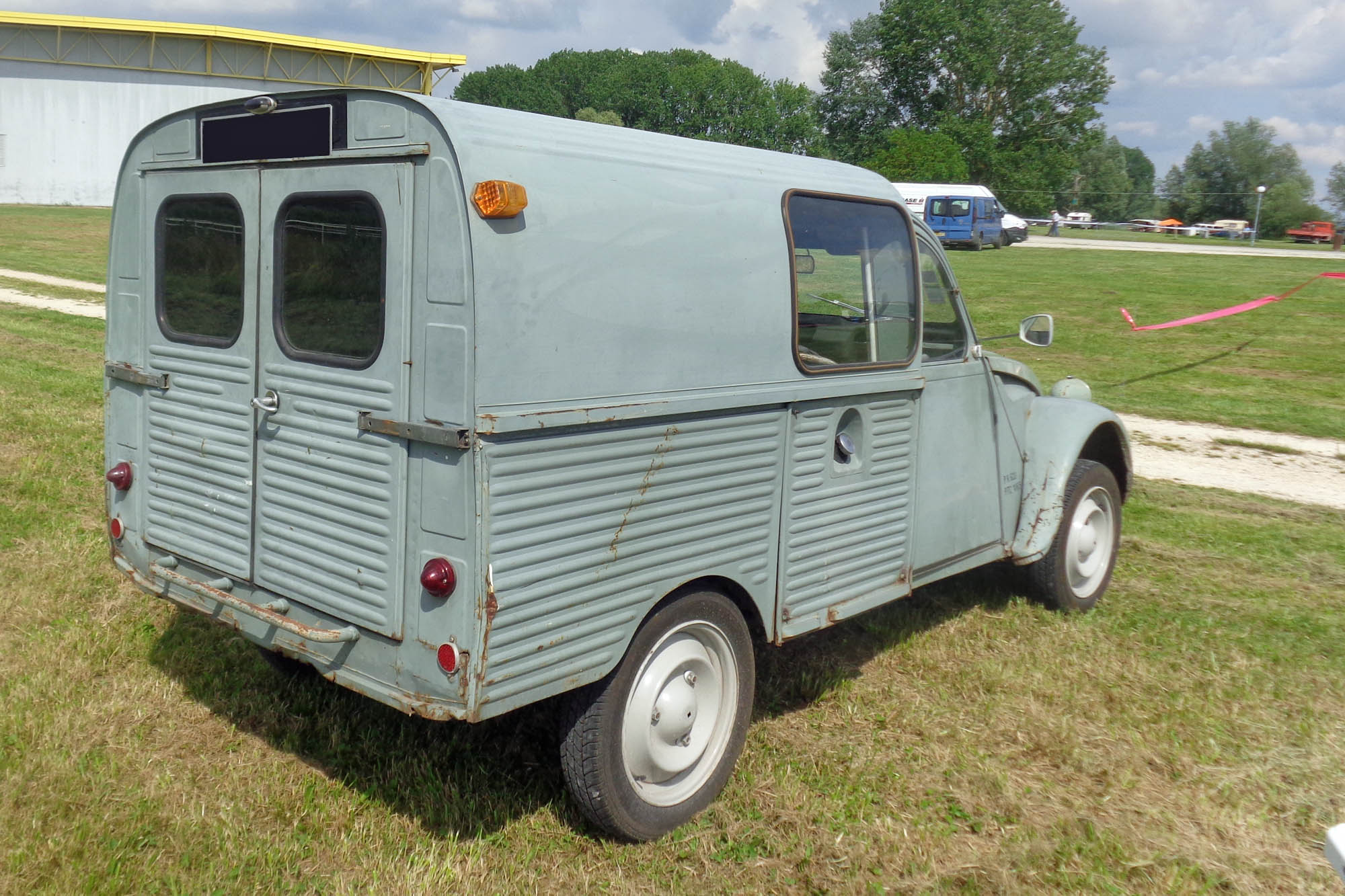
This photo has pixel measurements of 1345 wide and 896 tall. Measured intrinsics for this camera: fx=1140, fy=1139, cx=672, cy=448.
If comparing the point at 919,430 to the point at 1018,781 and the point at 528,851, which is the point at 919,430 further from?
the point at 528,851

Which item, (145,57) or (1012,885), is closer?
(1012,885)

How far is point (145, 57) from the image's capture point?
4922 cm

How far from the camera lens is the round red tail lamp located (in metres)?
3.15

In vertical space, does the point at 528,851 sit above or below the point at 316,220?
below

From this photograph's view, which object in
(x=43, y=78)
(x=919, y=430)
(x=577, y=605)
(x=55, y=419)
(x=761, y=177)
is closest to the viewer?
(x=577, y=605)

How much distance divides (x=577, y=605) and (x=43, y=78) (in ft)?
179

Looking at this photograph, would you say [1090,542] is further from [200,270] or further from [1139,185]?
[1139,185]

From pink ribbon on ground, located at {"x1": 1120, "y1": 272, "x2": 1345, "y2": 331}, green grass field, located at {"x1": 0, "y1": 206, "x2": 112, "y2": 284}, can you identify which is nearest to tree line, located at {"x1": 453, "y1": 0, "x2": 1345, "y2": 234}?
green grass field, located at {"x1": 0, "y1": 206, "x2": 112, "y2": 284}

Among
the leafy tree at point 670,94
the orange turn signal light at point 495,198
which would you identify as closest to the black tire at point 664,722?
the orange turn signal light at point 495,198

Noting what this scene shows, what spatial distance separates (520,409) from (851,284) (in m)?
1.80

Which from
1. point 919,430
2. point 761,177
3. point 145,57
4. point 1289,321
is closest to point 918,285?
point 919,430

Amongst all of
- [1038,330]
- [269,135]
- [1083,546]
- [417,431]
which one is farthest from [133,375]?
[1083,546]

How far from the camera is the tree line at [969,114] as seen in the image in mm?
64312

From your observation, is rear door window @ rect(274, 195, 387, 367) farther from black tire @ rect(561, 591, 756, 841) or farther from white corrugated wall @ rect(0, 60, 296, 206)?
white corrugated wall @ rect(0, 60, 296, 206)
